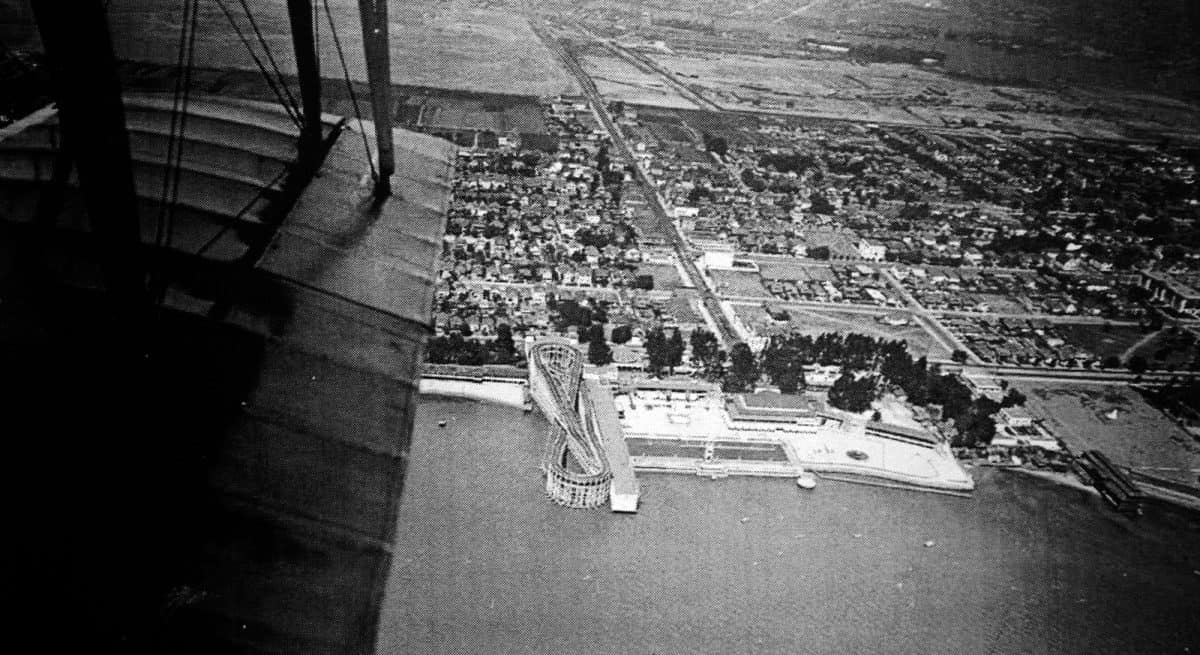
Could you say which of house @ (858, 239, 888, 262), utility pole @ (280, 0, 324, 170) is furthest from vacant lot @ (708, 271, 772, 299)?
utility pole @ (280, 0, 324, 170)

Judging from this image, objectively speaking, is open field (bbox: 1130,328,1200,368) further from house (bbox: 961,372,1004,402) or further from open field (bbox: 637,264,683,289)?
open field (bbox: 637,264,683,289)

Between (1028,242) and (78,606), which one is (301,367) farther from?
(1028,242)

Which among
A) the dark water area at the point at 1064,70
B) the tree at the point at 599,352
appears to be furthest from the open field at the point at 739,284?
the dark water area at the point at 1064,70

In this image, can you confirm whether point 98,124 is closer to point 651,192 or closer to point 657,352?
point 657,352

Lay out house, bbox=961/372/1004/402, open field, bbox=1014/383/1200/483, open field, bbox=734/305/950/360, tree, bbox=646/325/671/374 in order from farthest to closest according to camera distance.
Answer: open field, bbox=734/305/950/360 → house, bbox=961/372/1004/402 → tree, bbox=646/325/671/374 → open field, bbox=1014/383/1200/483

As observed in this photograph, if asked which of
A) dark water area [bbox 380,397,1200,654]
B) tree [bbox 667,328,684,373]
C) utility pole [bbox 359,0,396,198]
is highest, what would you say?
utility pole [bbox 359,0,396,198]

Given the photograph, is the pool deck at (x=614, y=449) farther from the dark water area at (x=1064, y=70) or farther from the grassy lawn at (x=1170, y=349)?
the dark water area at (x=1064, y=70)
